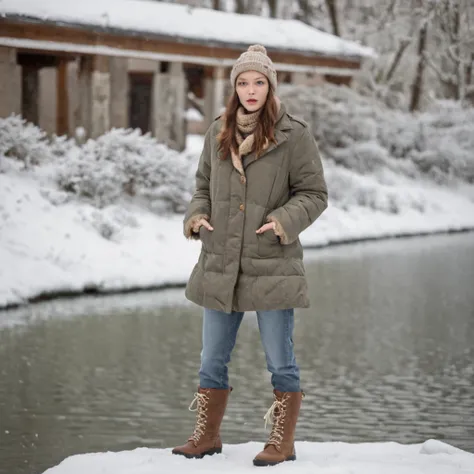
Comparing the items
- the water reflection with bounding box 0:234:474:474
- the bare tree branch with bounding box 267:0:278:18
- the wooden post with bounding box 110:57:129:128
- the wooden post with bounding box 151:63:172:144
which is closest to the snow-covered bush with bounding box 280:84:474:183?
the wooden post with bounding box 151:63:172:144

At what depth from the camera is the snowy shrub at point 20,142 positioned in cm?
1838

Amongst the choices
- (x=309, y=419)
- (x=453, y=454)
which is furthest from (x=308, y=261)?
(x=453, y=454)

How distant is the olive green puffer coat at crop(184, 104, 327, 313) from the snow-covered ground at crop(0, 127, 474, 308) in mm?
7765

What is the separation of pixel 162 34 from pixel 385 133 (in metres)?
8.18

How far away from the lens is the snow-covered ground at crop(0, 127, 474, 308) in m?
14.1

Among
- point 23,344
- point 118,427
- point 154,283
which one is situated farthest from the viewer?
point 154,283

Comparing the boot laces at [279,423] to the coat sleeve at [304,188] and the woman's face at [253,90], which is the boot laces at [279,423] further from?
the woman's face at [253,90]

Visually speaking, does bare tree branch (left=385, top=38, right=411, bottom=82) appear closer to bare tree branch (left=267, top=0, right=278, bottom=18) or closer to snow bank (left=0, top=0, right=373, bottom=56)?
bare tree branch (left=267, top=0, right=278, bottom=18)

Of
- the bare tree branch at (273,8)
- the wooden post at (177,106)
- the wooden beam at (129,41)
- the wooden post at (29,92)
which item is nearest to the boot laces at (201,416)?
the wooden beam at (129,41)

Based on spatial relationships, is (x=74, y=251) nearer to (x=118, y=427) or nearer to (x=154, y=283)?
(x=154, y=283)

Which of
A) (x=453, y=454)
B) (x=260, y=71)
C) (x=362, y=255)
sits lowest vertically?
(x=362, y=255)

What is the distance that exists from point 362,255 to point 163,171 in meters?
3.74

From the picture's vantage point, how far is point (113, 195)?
18672 millimetres

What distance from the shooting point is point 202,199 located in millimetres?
5734
